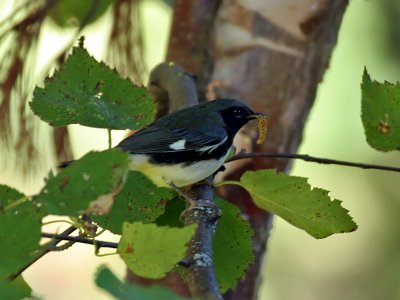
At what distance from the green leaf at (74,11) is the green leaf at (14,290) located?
1189 mm

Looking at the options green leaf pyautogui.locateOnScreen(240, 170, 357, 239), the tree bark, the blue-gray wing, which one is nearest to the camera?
green leaf pyautogui.locateOnScreen(240, 170, 357, 239)

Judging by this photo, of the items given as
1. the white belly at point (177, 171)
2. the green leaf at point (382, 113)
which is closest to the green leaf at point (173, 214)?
the white belly at point (177, 171)

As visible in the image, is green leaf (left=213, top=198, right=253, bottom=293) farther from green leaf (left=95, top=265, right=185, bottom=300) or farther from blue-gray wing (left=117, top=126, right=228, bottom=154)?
green leaf (left=95, top=265, right=185, bottom=300)

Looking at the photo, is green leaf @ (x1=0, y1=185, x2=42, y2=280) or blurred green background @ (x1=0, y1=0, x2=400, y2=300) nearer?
green leaf @ (x1=0, y1=185, x2=42, y2=280)

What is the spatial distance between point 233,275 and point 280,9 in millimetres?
850

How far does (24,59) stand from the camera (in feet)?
6.13

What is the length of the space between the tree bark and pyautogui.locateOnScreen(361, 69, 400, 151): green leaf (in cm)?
72

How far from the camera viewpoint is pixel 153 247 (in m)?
0.73

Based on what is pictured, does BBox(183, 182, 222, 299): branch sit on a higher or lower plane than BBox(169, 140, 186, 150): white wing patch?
higher

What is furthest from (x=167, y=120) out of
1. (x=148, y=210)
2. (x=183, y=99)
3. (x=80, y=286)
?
(x=80, y=286)

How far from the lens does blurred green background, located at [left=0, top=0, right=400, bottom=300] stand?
9.74 feet

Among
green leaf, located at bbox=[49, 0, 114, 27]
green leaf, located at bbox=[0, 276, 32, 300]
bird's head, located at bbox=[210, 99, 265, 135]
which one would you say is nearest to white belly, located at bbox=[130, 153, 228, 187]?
bird's head, located at bbox=[210, 99, 265, 135]

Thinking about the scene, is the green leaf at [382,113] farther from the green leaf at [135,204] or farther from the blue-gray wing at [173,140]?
the blue-gray wing at [173,140]

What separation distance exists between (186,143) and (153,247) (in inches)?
31.9
